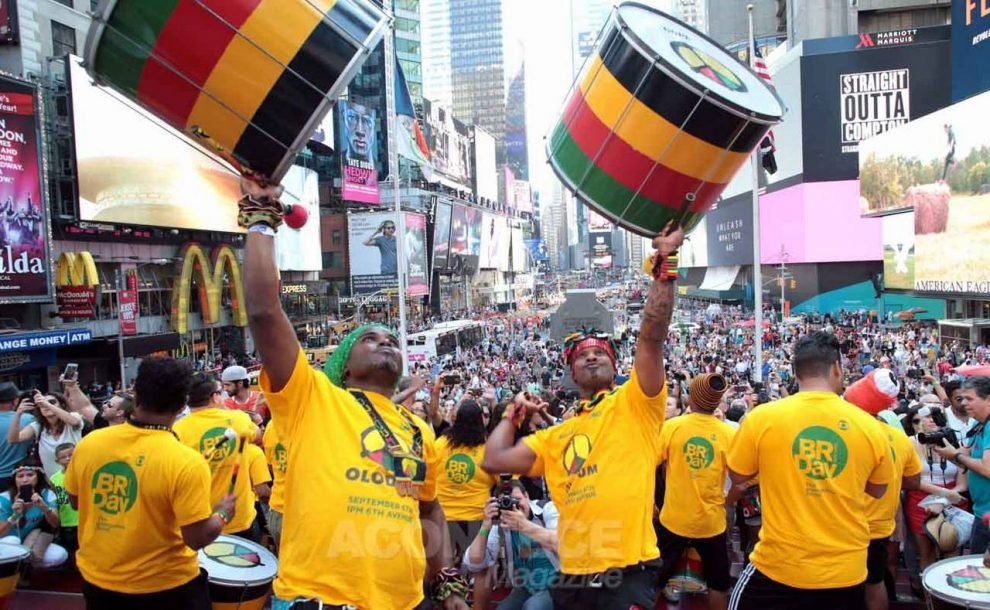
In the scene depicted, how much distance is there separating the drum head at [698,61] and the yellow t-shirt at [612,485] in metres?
1.54

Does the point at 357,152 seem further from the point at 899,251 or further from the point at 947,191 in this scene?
the point at 947,191

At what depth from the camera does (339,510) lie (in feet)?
8.96

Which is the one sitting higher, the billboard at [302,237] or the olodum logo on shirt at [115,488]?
the billboard at [302,237]

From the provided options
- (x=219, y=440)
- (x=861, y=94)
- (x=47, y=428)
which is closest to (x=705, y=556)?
(x=219, y=440)

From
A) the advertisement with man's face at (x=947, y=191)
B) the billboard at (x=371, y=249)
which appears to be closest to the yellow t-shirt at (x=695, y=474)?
the advertisement with man's face at (x=947, y=191)

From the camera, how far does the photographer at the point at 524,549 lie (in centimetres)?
349

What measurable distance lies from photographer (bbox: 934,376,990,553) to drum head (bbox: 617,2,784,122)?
7.17 feet

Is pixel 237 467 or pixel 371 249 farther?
pixel 371 249

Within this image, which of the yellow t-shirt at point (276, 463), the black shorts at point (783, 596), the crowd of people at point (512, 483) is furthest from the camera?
the yellow t-shirt at point (276, 463)

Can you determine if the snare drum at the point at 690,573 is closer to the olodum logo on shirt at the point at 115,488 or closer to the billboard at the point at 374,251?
the olodum logo on shirt at the point at 115,488

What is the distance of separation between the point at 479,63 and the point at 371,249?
109554 millimetres

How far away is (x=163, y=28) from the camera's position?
3.11 m

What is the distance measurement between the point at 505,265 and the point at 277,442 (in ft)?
255

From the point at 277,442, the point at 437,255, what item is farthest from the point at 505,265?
the point at 277,442
